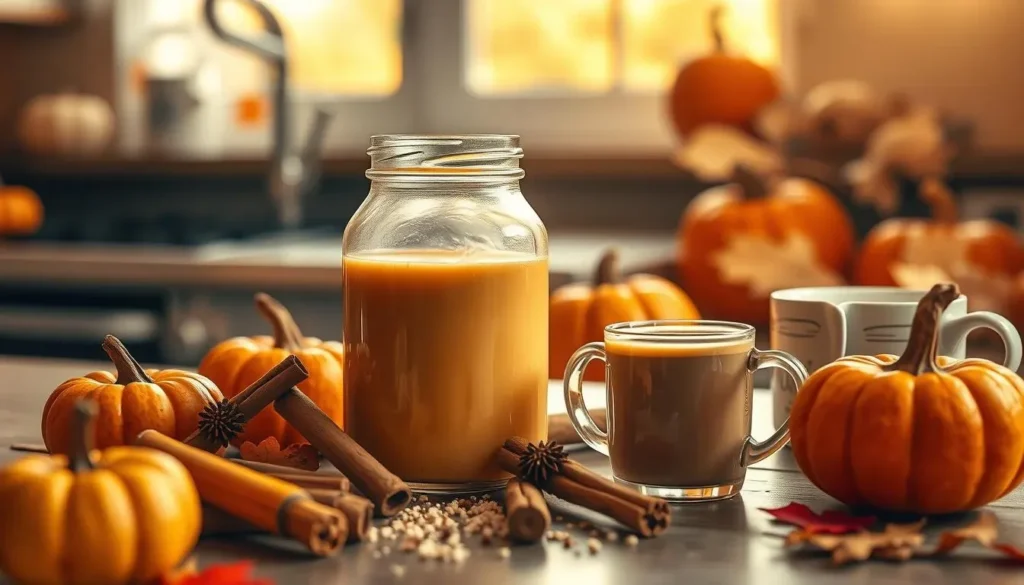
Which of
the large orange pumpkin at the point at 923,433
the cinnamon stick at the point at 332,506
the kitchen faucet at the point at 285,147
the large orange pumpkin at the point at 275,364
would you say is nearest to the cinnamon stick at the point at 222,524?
the cinnamon stick at the point at 332,506

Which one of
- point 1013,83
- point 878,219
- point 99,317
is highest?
point 1013,83

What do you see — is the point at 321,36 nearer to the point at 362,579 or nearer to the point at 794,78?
the point at 794,78

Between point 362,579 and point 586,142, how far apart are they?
2.62 metres

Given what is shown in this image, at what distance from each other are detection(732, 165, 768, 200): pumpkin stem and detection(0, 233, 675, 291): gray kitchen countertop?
10.1 inches

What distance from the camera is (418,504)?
0.83 meters

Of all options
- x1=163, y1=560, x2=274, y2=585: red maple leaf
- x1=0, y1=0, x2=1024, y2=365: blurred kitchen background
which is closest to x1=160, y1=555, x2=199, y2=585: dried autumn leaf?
x1=163, y1=560, x2=274, y2=585: red maple leaf

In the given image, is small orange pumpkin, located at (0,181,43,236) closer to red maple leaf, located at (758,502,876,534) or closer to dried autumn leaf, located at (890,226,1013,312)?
dried autumn leaf, located at (890,226,1013,312)

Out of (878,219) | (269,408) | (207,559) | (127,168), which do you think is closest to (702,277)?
(878,219)

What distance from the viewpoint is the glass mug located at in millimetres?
824

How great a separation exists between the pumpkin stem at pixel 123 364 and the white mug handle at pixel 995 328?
57cm

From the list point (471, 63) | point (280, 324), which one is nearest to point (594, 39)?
point (471, 63)

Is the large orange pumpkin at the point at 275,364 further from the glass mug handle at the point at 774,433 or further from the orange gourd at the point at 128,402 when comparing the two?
the glass mug handle at the point at 774,433

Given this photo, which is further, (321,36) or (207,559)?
(321,36)

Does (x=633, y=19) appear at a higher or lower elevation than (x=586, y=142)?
higher
